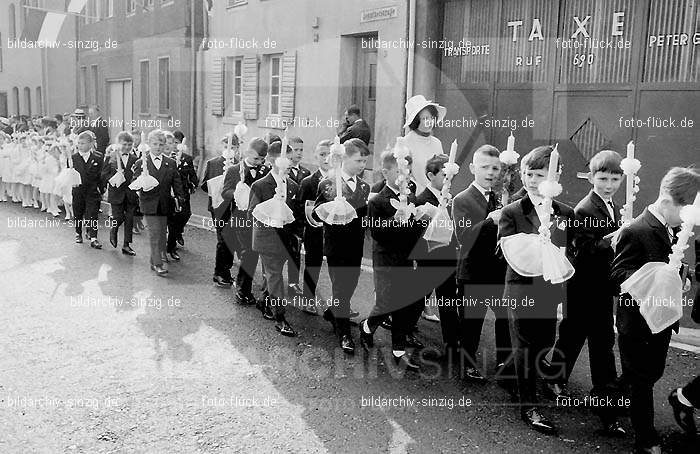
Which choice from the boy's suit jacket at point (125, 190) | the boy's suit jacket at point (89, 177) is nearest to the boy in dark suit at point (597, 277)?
the boy's suit jacket at point (125, 190)

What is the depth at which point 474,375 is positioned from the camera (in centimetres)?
550

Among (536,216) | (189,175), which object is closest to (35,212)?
(189,175)

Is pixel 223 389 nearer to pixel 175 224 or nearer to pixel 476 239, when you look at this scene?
pixel 476 239

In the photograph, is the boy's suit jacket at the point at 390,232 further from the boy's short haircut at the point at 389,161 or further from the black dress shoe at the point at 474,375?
the black dress shoe at the point at 474,375

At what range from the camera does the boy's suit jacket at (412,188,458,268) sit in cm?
579

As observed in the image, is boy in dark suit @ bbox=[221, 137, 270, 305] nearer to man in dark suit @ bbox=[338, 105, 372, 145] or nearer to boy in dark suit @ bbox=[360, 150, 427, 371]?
boy in dark suit @ bbox=[360, 150, 427, 371]

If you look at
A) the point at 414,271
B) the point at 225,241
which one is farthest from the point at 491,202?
the point at 225,241

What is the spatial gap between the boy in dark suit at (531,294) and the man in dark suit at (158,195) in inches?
212

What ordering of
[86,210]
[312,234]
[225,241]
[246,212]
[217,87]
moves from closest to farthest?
[312,234] < [246,212] < [225,241] < [86,210] < [217,87]

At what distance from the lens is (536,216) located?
4.79m

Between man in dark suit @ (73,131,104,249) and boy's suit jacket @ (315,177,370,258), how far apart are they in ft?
19.4

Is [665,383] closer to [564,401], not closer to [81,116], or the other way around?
[564,401]

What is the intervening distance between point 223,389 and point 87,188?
685 cm

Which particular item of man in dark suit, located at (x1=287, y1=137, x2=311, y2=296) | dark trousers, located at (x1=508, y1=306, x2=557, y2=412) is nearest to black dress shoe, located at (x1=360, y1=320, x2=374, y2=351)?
man in dark suit, located at (x1=287, y1=137, x2=311, y2=296)
